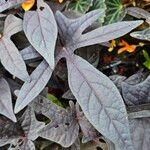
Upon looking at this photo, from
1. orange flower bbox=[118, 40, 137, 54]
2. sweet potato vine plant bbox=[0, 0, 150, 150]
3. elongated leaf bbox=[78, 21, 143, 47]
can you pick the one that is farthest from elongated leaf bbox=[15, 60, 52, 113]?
orange flower bbox=[118, 40, 137, 54]

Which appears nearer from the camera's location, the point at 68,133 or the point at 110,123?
the point at 110,123

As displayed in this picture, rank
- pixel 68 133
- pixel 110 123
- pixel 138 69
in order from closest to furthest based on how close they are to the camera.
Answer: pixel 110 123
pixel 68 133
pixel 138 69

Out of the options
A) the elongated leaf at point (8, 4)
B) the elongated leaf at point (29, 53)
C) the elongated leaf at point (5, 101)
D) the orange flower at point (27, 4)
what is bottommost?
the elongated leaf at point (5, 101)

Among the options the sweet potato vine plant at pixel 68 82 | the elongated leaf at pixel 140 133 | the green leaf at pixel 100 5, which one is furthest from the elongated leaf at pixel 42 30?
the elongated leaf at pixel 140 133

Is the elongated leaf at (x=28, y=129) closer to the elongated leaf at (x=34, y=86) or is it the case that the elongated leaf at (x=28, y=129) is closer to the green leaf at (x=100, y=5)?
the elongated leaf at (x=34, y=86)

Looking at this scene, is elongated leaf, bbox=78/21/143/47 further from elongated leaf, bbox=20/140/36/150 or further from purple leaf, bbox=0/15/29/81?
elongated leaf, bbox=20/140/36/150

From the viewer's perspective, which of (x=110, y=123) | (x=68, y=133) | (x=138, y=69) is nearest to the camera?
(x=110, y=123)

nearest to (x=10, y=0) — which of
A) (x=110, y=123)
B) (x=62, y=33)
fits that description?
(x=62, y=33)

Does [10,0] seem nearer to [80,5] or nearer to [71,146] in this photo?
[80,5]

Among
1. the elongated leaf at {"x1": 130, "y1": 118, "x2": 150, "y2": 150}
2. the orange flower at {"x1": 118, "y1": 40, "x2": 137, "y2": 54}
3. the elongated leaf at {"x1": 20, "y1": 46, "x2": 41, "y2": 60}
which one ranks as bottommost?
the elongated leaf at {"x1": 130, "y1": 118, "x2": 150, "y2": 150}
